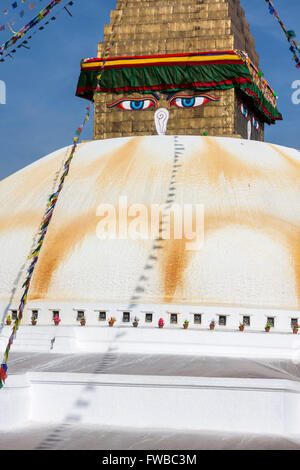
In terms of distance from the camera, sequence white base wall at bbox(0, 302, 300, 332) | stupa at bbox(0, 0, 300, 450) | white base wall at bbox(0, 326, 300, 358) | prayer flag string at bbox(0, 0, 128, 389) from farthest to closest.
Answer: white base wall at bbox(0, 302, 300, 332), white base wall at bbox(0, 326, 300, 358), stupa at bbox(0, 0, 300, 450), prayer flag string at bbox(0, 0, 128, 389)

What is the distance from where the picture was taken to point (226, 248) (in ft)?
60.3

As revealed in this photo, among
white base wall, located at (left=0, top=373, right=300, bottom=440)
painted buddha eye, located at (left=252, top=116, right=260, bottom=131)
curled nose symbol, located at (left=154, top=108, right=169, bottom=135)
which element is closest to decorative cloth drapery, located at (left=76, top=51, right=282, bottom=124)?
curled nose symbol, located at (left=154, top=108, right=169, bottom=135)

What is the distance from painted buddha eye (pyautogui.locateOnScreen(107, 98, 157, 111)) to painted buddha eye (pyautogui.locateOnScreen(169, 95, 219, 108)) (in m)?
0.78

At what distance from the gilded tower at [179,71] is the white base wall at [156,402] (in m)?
12.8

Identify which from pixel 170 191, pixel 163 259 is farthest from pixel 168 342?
pixel 170 191

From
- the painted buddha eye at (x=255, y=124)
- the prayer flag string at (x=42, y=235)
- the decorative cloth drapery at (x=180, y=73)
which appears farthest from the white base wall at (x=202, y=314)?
the painted buddha eye at (x=255, y=124)

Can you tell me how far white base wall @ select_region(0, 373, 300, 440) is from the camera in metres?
13.2

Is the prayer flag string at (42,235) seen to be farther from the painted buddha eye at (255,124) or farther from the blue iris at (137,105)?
the painted buddha eye at (255,124)

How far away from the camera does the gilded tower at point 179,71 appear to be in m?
24.7

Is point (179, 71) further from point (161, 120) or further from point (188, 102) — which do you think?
point (161, 120)

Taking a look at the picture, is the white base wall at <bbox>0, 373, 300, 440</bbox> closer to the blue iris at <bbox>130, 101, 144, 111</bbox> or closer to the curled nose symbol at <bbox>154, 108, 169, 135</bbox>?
the curled nose symbol at <bbox>154, 108, 169, 135</bbox>
